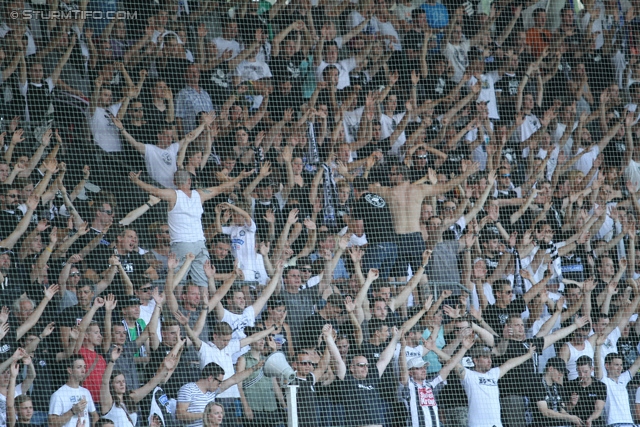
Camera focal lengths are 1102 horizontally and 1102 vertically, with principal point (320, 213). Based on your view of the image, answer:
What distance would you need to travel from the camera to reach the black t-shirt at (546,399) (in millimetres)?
8297

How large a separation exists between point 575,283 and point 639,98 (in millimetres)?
2562

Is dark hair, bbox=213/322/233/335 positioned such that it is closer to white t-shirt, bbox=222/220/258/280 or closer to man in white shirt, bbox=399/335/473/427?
white t-shirt, bbox=222/220/258/280

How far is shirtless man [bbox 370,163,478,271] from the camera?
29.3ft

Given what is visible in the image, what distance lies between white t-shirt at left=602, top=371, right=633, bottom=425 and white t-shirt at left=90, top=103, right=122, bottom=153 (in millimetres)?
4279

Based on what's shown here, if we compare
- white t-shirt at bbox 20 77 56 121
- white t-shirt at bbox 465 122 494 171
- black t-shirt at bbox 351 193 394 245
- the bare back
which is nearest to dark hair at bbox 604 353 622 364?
the bare back

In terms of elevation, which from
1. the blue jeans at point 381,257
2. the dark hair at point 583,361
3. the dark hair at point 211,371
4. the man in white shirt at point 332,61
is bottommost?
the dark hair at point 583,361

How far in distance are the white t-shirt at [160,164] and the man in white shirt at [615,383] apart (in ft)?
12.0

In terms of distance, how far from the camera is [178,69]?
371 inches

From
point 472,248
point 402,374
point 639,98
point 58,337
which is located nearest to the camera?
point 58,337

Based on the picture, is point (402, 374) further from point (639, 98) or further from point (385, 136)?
point (639, 98)

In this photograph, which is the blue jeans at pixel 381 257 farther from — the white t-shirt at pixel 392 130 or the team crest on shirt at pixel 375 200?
the white t-shirt at pixel 392 130

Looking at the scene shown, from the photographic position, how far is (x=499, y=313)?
8797mm

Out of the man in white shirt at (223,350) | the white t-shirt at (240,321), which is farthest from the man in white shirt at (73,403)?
the white t-shirt at (240,321)

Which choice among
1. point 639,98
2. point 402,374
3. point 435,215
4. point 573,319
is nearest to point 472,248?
point 435,215
